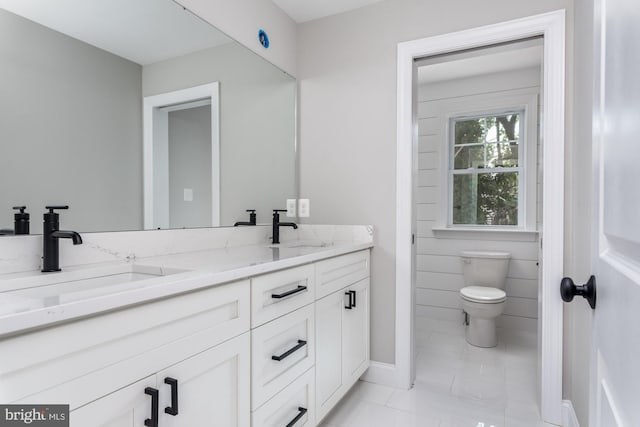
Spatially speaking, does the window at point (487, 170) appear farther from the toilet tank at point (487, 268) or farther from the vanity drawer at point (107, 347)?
the vanity drawer at point (107, 347)

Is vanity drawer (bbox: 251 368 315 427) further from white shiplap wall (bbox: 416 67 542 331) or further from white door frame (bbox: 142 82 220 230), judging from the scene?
white shiplap wall (bbox: 416 67 542 331)

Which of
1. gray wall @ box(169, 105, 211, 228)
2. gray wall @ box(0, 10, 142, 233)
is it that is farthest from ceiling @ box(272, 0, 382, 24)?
gray wall @ box(0, 10, 142, 233)

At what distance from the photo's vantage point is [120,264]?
4.48ft

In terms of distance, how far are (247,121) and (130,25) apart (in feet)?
2.72

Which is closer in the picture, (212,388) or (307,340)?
(212,388)

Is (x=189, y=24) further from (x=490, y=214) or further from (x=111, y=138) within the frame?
(x=490, y=214)

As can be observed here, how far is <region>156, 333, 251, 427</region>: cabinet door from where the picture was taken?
0.91 m

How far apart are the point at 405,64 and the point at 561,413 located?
6.80 ft

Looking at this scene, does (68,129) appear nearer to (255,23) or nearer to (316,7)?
(255,23)

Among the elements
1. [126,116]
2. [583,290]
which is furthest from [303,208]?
[583,290]

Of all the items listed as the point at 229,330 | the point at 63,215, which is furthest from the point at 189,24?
the point at 229,330

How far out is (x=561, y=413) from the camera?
5.89 feet

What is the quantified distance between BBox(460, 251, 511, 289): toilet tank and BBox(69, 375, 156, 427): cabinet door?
9.54ft

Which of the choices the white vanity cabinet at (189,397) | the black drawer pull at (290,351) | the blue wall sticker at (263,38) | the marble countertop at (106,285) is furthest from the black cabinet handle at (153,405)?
the blue wall sticker at (263,38)
